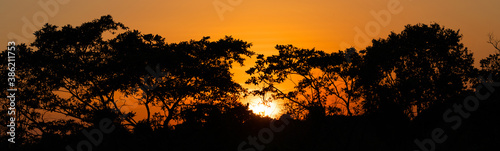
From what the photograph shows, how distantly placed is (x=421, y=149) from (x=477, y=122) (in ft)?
13.9

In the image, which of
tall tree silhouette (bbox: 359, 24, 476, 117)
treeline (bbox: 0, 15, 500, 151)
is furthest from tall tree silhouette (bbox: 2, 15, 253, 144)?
tall tree silhouette (bbox: 359, 24, 476, 117)

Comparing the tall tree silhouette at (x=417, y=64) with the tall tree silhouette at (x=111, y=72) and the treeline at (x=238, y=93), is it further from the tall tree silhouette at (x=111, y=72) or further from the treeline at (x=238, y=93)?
the tall tree silhouette at (x=111, y=72)

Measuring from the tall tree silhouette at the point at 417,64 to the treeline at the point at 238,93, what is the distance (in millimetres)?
103

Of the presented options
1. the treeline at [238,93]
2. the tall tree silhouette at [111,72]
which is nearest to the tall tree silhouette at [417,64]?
the treeline at [238,93]

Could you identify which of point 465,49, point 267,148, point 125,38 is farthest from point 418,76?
point 125,38

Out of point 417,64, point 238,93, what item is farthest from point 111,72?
point 417,64

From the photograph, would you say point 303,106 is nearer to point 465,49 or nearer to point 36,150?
point 465,49

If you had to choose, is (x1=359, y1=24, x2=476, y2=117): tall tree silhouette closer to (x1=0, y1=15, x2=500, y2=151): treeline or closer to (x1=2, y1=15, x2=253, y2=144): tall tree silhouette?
(x1=0, y1=15, x2=500, y2=151): treeline

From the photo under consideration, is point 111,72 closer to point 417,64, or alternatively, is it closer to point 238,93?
point 238,93

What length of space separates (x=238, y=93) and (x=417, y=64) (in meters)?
18.6

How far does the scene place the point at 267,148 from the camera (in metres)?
33.4

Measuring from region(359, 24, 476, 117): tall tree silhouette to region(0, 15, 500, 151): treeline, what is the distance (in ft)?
0.34

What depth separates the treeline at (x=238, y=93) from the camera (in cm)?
3450

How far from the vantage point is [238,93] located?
142ft
